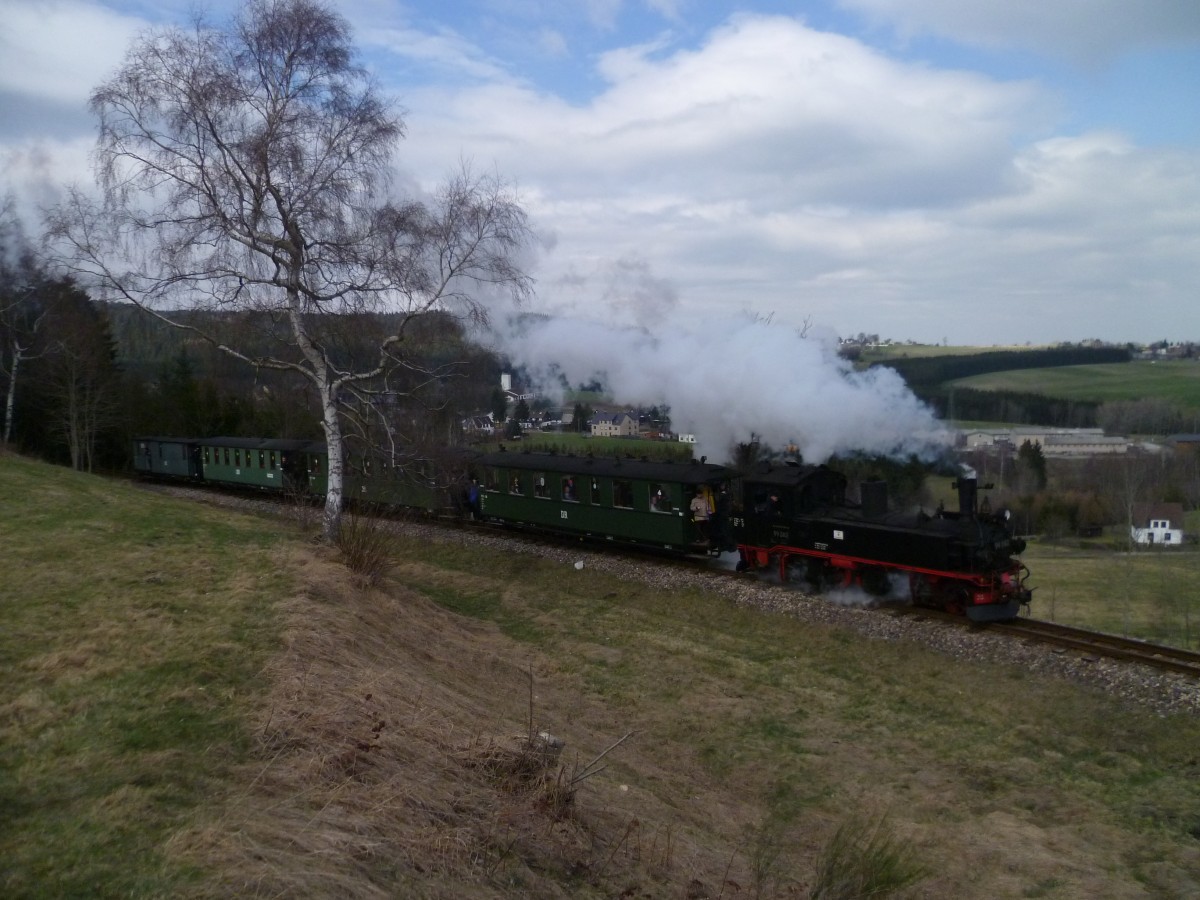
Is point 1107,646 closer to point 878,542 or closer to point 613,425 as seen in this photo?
point 878,542

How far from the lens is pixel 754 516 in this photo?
55.8 ft

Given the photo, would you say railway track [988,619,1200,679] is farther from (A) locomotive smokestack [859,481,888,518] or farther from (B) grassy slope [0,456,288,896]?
(B) grassy slope [0,456,288,896]

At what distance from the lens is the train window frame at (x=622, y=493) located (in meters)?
18.5

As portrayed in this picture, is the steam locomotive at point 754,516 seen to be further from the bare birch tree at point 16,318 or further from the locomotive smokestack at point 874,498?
the bare birch tree at point 16,318

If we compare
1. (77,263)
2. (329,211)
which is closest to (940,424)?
(329,211)

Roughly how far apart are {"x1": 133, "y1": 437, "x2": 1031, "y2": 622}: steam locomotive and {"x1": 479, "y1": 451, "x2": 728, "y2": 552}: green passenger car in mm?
29

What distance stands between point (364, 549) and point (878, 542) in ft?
28.6

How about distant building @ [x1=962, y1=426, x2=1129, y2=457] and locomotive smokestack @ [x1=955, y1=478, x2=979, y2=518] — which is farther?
distant building @ [x1=962, y1=426, x2=1129, y2=457]

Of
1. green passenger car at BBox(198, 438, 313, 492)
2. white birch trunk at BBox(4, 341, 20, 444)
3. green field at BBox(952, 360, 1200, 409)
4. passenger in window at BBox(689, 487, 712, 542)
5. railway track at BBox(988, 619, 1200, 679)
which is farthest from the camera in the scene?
green field at BBox(952, 360, 1200, 409)

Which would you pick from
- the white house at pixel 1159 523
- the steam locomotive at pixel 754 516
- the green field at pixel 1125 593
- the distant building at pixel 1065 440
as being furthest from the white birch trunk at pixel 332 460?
the distant building at pixel 1065 440

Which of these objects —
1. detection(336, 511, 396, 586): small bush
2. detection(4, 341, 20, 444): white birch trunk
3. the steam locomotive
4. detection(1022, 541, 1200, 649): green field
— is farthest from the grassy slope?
detection(4, 341, 20, 444): white birch trunk

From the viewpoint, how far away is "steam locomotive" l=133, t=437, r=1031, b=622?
13.7m

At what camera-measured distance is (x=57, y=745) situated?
18.1 ft

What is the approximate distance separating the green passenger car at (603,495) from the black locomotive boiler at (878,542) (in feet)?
3.61
